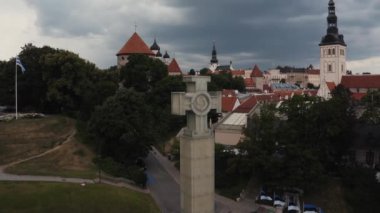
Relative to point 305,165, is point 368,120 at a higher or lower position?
higher

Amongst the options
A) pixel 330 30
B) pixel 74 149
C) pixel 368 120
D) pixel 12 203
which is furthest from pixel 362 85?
pixel 12 203

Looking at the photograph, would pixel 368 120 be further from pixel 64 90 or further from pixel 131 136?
pixel 64 90

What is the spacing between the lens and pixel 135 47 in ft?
290

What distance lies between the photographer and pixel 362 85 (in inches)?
3364

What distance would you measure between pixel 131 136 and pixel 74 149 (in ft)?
21.4

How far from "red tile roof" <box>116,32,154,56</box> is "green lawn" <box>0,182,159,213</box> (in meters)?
57.8

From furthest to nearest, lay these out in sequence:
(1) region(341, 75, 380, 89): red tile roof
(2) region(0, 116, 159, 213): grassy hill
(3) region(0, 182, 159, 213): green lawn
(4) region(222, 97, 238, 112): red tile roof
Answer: (1) region(341, 75, 380, 89): red tile roof
(4) region(222, 97, 238, 112): red tile roof
(2) region(0, 116, 159, 213): grassy hill
(3) region(0, 182, 159, 213): green lawn

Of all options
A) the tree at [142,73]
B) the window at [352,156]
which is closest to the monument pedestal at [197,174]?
the window at [352,156]

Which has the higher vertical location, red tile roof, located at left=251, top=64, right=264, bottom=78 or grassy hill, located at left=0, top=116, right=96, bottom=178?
red tile roof, located at left=251, top=64, right=264, bottom=78

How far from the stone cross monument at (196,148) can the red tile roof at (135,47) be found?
223 feet

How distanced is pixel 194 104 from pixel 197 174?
318cm

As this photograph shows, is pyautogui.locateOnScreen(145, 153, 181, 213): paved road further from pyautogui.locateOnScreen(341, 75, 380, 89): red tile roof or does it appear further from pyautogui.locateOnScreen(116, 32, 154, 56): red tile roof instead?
pyautogui.locateOnScreen(341, 75, 380, 89): red tile roof

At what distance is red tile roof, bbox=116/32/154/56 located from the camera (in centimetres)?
8738

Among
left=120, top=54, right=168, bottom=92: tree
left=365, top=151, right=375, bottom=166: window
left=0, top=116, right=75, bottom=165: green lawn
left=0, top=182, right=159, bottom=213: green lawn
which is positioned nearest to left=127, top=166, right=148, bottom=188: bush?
left=0, top=182, right=159, bottom=213: green lawn
